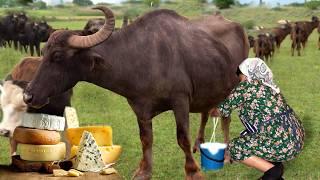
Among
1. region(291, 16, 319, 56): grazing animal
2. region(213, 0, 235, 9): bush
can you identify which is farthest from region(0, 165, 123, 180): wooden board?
region(213, 0, 235, 9): bush

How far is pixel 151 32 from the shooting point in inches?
279

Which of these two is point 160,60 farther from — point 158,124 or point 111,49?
point 158,124

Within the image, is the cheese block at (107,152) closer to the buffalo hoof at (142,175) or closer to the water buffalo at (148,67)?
the water buffalo at (148,67)

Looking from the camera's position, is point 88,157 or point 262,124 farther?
point 262,124

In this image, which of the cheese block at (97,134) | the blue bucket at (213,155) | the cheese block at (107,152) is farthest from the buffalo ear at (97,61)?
the blue bucket at (213,155)

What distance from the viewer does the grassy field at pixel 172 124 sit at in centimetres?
848

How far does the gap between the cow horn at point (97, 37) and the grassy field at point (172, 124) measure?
2.45m

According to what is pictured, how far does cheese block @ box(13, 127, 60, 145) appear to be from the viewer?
6031mm

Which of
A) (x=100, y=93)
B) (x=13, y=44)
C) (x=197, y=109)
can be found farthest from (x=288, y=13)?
(x=197, y=109)

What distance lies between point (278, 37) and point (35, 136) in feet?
85.1

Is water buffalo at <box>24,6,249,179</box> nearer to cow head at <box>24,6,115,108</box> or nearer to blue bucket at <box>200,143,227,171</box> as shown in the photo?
cow head at <box>24,6,115,108</box>

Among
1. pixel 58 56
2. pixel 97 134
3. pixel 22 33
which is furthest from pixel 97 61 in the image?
pixel 22 33

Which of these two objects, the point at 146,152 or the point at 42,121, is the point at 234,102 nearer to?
the point at 146,152

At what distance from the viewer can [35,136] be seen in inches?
237
